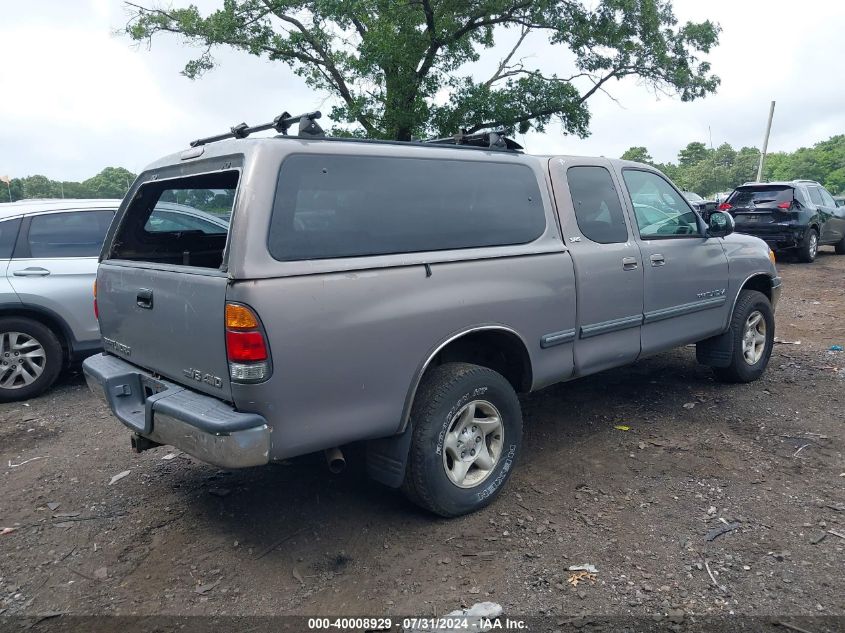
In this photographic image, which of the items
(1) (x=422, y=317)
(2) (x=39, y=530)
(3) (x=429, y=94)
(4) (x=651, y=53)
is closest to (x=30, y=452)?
(2) (x=39, y=530)

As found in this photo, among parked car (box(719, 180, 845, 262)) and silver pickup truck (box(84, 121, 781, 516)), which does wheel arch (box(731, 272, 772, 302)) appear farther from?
parked car (box(719, 180, 845, 262))

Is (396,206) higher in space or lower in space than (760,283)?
higher

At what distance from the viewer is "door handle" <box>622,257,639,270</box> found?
4320 mm

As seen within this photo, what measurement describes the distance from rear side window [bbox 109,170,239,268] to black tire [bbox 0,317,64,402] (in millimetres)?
2327

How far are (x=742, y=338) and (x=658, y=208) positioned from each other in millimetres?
1538

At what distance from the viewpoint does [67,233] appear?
19.9 ft

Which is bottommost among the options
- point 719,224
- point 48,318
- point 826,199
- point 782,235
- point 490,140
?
point 48,318

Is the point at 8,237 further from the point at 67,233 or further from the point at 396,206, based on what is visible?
the point at 396,206

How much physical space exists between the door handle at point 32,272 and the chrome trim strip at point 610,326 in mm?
4787

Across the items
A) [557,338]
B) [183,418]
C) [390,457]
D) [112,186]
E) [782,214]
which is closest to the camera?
[183,418]

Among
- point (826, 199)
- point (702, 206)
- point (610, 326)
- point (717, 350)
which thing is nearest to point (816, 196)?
point (826, 199)

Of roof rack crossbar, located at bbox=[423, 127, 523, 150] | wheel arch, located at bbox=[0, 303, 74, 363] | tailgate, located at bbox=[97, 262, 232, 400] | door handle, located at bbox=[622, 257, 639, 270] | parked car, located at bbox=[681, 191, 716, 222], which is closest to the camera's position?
tailgate, located at bbox=[97, 262, 232, 400]

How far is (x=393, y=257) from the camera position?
311 cm

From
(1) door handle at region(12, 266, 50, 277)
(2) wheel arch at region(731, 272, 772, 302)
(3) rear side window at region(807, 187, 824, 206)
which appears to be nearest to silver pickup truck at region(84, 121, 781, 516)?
(2) wheel arch at region(731, 272, 772, 302)
